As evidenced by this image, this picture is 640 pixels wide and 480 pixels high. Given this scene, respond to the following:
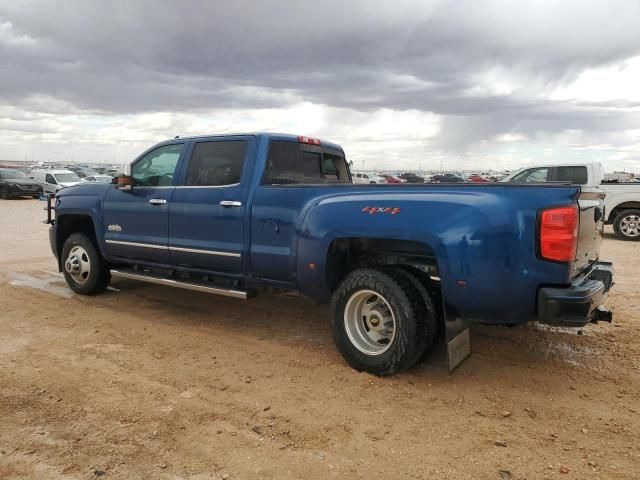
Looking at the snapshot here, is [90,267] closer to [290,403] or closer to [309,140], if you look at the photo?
[309,140]

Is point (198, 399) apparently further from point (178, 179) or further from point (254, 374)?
point (178, 179)

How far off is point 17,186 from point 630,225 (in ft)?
92.5

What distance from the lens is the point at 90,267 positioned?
6.45 m

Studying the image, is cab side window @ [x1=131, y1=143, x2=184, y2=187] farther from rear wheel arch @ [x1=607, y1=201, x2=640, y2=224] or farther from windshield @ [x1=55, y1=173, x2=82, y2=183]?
windshield @ [x1=55, y1=173, x2=82, y2=183]

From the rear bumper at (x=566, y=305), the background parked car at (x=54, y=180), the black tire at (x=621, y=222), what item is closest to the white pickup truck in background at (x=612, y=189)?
the black tire at (x=621, y=222)

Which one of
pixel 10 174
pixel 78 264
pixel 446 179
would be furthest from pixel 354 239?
pixel 10 174

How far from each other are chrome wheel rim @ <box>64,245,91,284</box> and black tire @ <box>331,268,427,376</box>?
3.82 metres

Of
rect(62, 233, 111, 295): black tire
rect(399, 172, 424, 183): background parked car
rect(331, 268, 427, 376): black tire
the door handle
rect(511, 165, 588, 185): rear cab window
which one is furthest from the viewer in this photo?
rect(511, 165, 588, 185): rear cab window

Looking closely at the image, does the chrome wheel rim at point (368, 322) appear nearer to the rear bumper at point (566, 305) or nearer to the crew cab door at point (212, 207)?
the rear bumper at point (566, 305)

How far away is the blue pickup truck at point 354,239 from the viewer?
3.36 m

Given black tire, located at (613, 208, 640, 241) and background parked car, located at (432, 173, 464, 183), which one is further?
black tire, located at (613, 208, 640, 241)

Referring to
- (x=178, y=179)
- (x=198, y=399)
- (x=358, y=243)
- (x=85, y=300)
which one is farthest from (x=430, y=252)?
(x=85, y=300)

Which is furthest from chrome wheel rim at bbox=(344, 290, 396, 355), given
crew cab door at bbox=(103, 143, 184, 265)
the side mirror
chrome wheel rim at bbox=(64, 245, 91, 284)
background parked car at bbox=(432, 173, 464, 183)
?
chrome wheel rim at bbox=(64, 245, 91, 284)

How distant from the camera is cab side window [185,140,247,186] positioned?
5094mm
